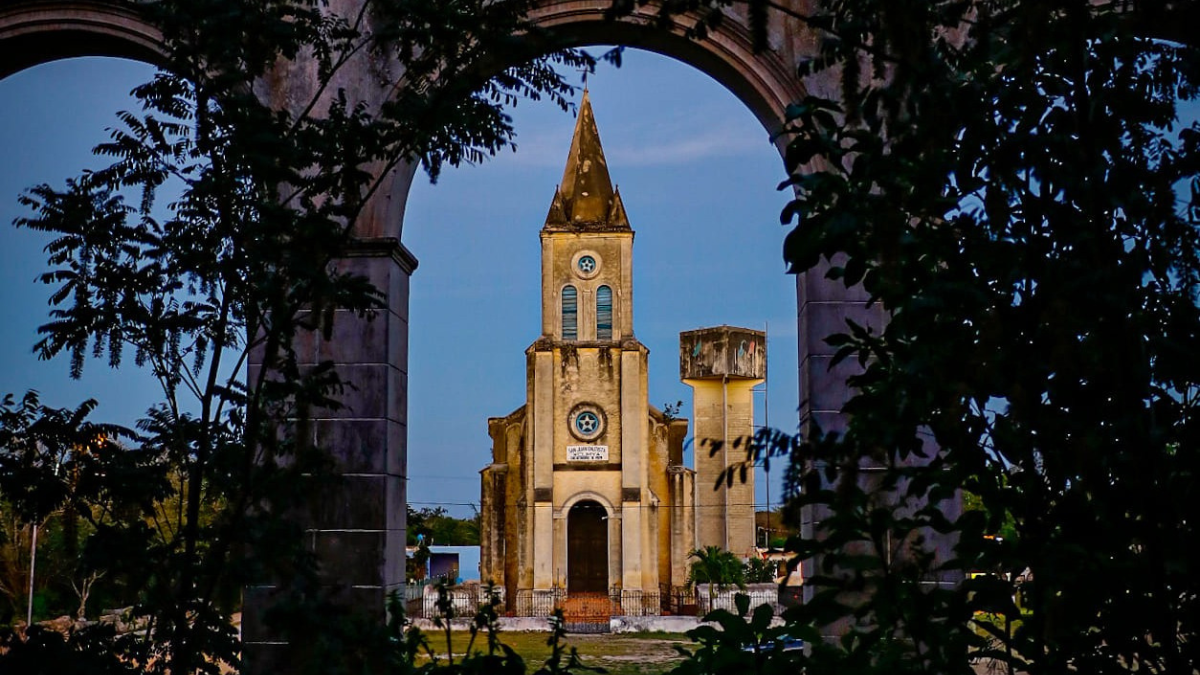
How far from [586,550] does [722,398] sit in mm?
7464

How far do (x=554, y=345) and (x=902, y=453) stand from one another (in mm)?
28993


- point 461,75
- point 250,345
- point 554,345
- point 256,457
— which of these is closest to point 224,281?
point 250,345

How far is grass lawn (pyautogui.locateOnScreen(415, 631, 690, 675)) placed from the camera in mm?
15773

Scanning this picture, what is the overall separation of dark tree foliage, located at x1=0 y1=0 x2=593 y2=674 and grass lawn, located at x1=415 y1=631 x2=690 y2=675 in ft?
34.0

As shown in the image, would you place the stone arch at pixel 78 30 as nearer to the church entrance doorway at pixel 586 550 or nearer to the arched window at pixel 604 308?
the arched window at pixel 604 308

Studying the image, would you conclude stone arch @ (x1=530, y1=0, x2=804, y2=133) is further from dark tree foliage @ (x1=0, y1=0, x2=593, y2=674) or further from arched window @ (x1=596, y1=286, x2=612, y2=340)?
arched window @ (x1=596, y1=286, x2=612, y2=340)

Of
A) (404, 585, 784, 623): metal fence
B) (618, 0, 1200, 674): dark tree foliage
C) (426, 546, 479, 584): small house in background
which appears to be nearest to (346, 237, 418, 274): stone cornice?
(618, 0, 1200, 674): dark tree foliage

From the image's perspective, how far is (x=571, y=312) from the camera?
31328 millimetres

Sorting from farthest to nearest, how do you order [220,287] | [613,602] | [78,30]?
[613,602] < [78,30] < [220,287]

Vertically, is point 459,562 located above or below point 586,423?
below

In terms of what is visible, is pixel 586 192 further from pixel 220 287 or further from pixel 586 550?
pixel 220 287

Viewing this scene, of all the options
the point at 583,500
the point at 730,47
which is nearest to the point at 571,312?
the point at 583,500

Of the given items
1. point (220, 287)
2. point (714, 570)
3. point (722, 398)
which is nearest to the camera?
point (220, 287)

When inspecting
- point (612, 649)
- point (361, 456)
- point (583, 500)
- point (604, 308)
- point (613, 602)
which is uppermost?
point (604, 308)
